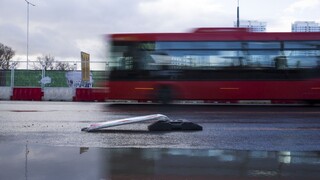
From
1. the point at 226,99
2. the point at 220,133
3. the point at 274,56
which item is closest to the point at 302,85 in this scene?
the point at 274,56

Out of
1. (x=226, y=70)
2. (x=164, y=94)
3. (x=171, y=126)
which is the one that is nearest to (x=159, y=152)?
(x=171, y=126)

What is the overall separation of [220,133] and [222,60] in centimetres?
925

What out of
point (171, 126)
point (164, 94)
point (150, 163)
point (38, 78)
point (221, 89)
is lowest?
point (150, 163)

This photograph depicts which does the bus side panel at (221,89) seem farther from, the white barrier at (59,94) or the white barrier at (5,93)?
the white barrier at (5,93)

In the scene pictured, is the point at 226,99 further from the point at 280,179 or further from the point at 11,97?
the point at 11,97

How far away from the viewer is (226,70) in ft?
60.1

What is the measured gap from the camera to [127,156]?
21.8ft

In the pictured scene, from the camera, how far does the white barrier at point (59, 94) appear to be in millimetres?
27052

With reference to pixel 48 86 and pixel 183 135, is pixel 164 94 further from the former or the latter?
pixel 48 86

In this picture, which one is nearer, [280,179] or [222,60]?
[280,179]

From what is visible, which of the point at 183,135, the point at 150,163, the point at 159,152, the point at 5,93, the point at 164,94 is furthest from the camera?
the point at 5,93

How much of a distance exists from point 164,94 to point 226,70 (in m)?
2.85

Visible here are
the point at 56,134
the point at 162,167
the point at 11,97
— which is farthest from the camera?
the point at 11,97

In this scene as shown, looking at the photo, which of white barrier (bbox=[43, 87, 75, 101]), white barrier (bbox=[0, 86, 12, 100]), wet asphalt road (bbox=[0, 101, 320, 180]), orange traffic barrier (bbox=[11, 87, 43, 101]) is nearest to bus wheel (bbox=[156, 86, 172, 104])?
wet asphalt road (bbox=[0, 101, 320, 180])
